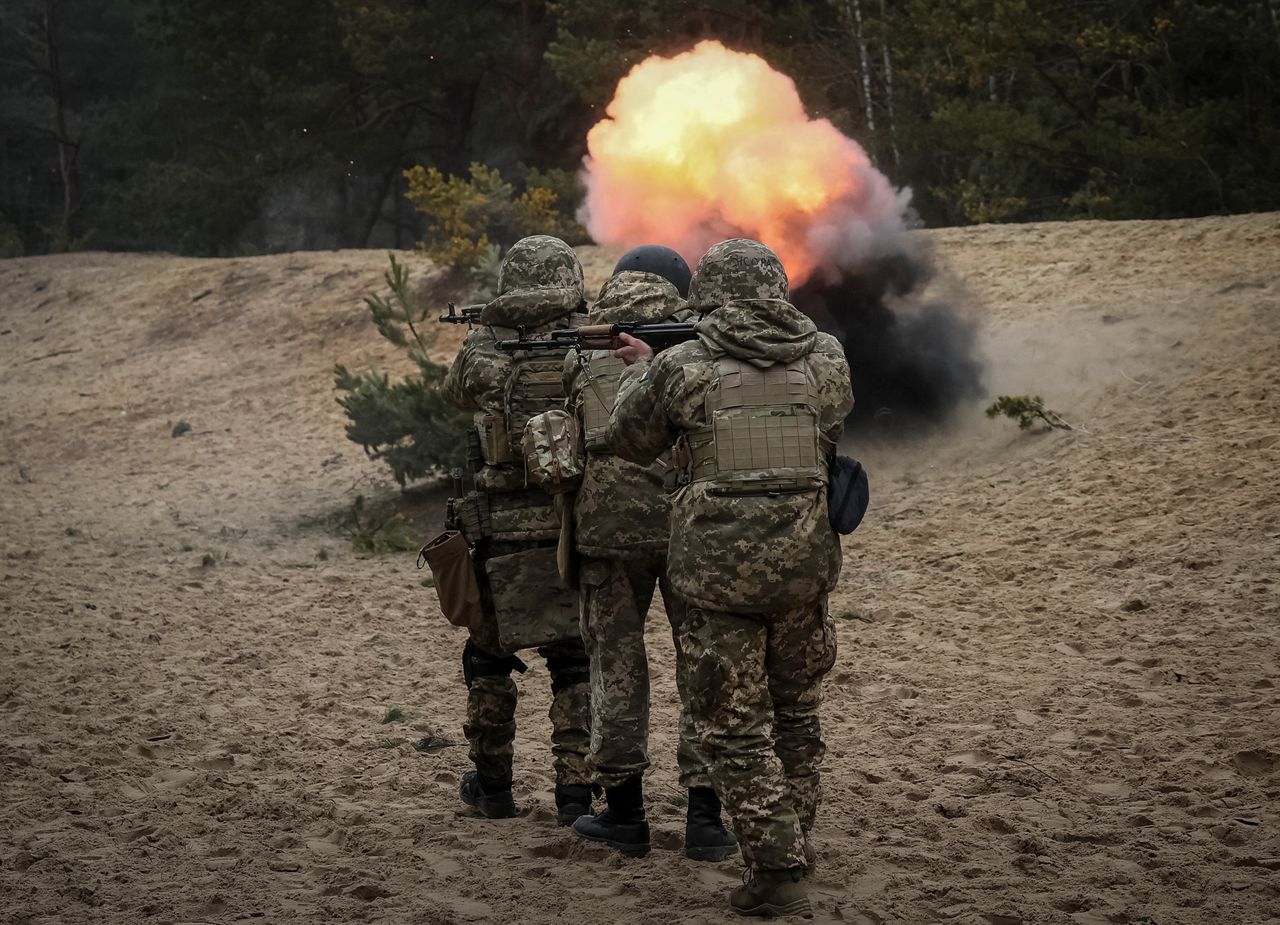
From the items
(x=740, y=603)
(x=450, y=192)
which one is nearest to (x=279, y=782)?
(x=740, y=603)

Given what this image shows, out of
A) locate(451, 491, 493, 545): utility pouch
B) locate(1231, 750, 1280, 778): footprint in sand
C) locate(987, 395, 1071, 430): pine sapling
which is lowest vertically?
locate(1231, 750, 1280, 778): footprint in sand

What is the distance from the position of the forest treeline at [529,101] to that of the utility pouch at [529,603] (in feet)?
43.0

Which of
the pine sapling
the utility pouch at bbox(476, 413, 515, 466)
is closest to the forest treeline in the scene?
the pine sapling

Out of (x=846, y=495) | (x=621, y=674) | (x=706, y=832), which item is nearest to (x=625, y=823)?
(x=706, y=832)

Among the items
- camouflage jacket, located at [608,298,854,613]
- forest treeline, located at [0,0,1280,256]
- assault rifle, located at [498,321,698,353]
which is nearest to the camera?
camouflage jacket, located at [608,298,854,613]

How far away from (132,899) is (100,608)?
534cm

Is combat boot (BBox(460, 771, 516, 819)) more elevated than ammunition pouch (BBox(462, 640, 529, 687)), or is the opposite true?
ammunition pouch (BBox(462, 640, 529, 687))

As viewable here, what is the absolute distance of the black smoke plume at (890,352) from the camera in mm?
11906

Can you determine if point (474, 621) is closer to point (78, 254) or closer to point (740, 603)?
point (740, 603)

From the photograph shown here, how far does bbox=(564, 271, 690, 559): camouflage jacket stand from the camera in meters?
5.25

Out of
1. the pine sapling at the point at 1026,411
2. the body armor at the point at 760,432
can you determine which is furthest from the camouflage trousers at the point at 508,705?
the pine sapling at the point at 1026,411

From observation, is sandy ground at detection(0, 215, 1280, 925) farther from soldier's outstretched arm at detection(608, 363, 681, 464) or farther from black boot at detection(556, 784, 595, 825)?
soldier's outstretched arm at detection(608, 363, 681, 464)

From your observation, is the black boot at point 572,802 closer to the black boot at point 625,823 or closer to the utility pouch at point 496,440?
the black boot at point 625,823

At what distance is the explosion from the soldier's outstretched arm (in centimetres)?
714
